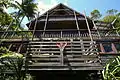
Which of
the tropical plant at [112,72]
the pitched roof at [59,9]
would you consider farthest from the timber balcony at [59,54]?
the pitched roof at [59,9]

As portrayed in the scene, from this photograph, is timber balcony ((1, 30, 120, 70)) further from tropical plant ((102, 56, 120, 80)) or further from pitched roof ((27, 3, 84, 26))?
pitched roof ((27, 3, 84, 26))

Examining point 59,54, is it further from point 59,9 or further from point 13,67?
point 59,9

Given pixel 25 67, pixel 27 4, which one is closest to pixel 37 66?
pixel 25 67

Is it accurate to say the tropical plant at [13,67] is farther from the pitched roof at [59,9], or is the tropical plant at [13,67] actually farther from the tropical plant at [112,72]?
the pitched roof at [59,9]

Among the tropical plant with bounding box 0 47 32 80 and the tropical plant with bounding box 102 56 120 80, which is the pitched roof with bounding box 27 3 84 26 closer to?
the tropical plant with bounding box 0 47 32 80

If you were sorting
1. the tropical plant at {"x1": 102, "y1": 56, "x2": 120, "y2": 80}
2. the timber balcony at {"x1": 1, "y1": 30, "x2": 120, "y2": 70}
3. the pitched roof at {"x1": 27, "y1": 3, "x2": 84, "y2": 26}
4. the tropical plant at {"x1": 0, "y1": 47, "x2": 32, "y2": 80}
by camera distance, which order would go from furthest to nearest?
the pitched roof at {"x1": 27, "y1": 3, "x2": 84, "y2": 26}
the timber balcony at {"x1": 1, "y1": 30, "x2": 120, "y2": 70}
the tropical plant at {"x1": 0, "y1": 47, "x2": 32, "y2": 80}
the tropical plant at {"x1": 102, "y1": 56, "x2": 120, "y2": 80}

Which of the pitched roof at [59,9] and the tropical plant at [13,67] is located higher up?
the pitched roof at [59,9]

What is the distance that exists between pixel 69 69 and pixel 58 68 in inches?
17.3

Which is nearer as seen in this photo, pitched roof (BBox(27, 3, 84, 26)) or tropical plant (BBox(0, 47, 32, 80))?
tropical plant (BBox(0, 47, 32, 80))

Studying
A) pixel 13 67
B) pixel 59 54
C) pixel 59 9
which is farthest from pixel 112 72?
pixel 59 9

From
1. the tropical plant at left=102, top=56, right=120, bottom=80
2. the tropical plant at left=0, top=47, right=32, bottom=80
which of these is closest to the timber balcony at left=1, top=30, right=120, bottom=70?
the tropical plant at left=0, top=47, right=32, bottom=80

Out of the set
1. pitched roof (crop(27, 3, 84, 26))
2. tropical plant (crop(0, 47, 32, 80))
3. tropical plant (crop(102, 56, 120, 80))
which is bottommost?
tropical plant (crop(102, 56, 120, 80))

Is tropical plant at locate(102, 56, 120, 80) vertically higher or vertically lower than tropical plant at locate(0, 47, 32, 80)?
lower

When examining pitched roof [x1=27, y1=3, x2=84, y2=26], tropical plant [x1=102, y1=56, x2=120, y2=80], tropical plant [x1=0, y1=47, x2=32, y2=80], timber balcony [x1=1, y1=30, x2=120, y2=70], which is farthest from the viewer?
pitched roof [x1=27, y1=3, x2=84, y2=26]
